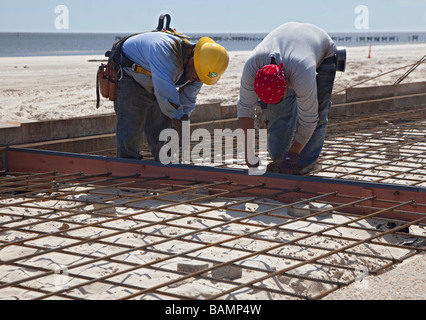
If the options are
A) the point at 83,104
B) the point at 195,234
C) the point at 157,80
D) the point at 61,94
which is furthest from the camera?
the point at 61,94

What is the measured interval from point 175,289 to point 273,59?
1.72 meters

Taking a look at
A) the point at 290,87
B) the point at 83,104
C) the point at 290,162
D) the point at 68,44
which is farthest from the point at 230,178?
the point at 68,44

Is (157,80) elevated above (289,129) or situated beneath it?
elevated above

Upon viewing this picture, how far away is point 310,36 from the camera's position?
398cm

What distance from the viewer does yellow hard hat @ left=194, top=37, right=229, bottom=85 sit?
13.9 feet

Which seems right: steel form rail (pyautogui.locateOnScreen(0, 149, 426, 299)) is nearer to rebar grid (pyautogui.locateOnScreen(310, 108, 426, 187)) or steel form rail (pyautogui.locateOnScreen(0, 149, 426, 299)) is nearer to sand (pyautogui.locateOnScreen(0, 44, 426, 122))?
rebar grid (pyautogui.locateOnScreen(310, 108, 426, 187))

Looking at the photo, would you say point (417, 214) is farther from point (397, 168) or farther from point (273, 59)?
point (397, 168)

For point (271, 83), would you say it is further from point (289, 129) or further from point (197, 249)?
point (197, 249)

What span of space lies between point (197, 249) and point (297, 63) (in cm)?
149

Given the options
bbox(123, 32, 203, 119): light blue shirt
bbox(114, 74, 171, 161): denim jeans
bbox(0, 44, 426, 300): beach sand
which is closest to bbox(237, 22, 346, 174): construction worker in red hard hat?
bbox(123, 32, 203, 119): light blue shirt

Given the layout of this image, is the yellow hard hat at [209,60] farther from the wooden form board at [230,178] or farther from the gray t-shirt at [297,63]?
the wooden form board at [230,178]

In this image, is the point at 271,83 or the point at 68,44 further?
the point at 68,44

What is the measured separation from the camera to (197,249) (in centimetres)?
288
